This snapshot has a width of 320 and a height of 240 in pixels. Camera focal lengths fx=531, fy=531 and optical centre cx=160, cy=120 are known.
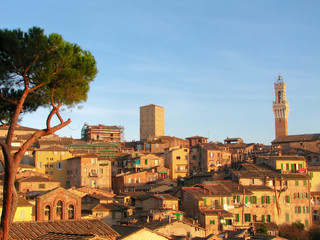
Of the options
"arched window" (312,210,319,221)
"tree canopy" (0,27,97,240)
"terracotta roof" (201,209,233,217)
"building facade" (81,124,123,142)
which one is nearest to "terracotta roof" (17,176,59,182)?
"terracotta roof" (201,209,233,217)

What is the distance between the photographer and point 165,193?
5491 centimetres

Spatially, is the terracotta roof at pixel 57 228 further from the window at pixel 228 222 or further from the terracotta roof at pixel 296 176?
the terracotta roof at pixel 296 176

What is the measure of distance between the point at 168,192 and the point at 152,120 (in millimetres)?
74136

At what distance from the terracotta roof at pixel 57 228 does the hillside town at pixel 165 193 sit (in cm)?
4

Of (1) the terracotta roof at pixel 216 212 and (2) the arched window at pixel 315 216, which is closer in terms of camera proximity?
(1) the terracotta roof at pixel 216 212

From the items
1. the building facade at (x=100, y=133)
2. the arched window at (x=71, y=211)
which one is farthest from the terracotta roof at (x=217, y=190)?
the building facade at (x=100, y=133)

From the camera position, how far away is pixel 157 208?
161 ft

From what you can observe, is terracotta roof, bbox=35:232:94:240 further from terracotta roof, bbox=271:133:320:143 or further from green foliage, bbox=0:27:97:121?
terracotta roof, bbox=271:133:320:143

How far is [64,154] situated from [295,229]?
98.6 ft

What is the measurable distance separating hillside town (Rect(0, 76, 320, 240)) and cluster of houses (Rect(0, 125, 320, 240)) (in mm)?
70

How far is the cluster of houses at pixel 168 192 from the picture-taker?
123 ft

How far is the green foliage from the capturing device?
19391 mm

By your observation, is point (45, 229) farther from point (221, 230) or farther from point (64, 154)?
point (64, 154)

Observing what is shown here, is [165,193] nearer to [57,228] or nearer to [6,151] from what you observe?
[57,228]
